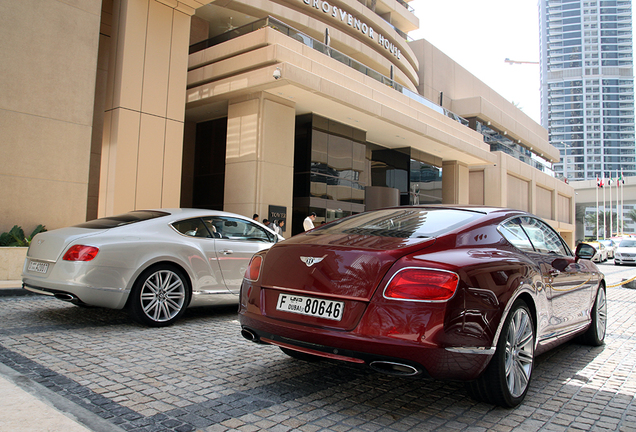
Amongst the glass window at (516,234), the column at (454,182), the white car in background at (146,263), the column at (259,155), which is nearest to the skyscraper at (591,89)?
the column at (454,182)

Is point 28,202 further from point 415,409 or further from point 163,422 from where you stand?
point 415,409

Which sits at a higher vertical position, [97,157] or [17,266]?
[97,157]

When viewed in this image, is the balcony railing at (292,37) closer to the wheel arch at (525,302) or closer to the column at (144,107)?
the column at (144,107)

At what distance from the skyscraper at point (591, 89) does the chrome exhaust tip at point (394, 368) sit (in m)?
151

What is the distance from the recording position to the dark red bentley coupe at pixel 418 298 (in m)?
2.67

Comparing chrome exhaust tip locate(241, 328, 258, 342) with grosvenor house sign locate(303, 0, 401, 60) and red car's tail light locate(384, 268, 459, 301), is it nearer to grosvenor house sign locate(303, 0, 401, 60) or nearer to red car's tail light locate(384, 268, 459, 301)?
red car's tail light locate(384, 268, 459, 301)

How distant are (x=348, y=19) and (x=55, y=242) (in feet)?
73.2

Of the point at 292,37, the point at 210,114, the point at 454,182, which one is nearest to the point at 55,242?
the point at 292,37

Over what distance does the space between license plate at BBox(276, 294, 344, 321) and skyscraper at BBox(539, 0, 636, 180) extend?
495 feet

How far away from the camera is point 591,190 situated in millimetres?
64812

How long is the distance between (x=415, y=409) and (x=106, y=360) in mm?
2590

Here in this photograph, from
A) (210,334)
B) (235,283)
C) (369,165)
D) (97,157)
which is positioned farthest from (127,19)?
(369,165)

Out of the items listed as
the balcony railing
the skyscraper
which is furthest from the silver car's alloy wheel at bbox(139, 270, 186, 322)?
the skyscraper

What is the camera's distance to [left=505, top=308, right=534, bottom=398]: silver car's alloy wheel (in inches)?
122
